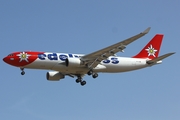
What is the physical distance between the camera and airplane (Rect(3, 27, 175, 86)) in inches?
2037

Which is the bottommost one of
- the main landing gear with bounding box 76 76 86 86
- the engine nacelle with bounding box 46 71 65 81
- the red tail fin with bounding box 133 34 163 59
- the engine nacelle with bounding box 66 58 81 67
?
the main landing gear with bounding box 76 76 86 86

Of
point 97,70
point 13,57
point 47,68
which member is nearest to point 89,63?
point 97,70

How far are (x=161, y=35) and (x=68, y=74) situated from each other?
15.6m

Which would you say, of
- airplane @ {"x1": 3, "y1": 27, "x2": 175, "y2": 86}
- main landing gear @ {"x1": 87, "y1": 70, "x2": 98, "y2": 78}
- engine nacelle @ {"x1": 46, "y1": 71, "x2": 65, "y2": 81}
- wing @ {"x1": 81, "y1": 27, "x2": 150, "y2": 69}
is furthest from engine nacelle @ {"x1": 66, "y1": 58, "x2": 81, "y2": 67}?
engine nacelle @ {"x1": 46, "y1": 71, "x2": 65, "y2": 81}

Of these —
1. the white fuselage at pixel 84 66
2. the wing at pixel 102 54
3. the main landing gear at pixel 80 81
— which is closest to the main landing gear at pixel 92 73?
the white fuselage at pixel 84 66

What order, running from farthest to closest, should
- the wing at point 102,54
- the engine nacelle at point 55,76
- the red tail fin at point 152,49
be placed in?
the red tail fin at point 152,49 < the engine nacelle at point 55,76 < the wing at point 102,54

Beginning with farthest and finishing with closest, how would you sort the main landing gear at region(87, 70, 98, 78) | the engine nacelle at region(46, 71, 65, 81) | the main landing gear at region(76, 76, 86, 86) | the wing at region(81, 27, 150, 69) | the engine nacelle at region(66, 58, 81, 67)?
the engine nacelle at region(46, 71, 65, 81)
the main landing gear at region(76, 76, 86, 86)
the main landing gear at region(87, 70, 98, 78)
the engine nacelle at region(66, 58, 81, 67)
the wing at region(81, 27, 150, 69)

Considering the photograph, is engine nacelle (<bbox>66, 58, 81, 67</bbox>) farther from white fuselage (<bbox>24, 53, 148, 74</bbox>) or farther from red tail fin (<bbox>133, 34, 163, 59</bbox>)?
red tail fin (<bbox>133, 34, 163, 59</bbox>)

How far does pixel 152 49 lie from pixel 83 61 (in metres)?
13.3

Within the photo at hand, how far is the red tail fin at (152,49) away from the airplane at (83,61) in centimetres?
164

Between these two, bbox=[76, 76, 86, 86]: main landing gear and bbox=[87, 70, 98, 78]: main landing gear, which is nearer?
bbox=[87, 70, 98, 78]: main landing gear

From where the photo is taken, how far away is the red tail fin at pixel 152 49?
198 ft

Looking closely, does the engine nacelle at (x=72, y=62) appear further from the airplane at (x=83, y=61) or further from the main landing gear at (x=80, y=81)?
the main landing gear at (x=80, y=81)

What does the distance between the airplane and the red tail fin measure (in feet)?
5.38
